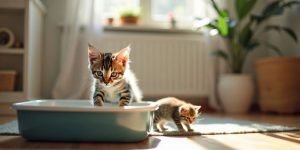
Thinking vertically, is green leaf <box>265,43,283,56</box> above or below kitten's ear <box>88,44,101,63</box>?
above

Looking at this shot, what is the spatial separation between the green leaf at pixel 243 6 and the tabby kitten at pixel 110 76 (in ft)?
6.49

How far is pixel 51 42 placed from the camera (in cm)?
340

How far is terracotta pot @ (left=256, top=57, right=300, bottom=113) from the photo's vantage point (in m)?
3.09

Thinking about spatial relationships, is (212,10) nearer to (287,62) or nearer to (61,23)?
(287,62)

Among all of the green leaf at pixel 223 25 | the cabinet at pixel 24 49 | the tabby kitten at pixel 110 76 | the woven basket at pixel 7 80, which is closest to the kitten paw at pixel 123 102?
the tabby kitten at pixel 110 76

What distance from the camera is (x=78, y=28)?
3.27 meters

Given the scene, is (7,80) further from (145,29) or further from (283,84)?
(283,84)

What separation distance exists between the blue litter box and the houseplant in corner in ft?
6.46

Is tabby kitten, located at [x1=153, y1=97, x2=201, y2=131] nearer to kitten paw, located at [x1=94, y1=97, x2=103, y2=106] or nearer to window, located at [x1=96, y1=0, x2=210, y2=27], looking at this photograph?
kitten paw, located at [x1=94, y1=97, x2=103, y2=106]

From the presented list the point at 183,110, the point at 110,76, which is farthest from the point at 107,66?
the point at 183,110

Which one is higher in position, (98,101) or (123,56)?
(123,56)

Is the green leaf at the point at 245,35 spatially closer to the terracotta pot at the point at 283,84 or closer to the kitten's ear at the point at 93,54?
the terracotta pot at the point at 283,84

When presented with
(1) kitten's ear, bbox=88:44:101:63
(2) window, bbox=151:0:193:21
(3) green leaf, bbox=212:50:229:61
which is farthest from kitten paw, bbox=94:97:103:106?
(2) window, bbox=151:0:193:21

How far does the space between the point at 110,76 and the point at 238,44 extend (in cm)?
210
